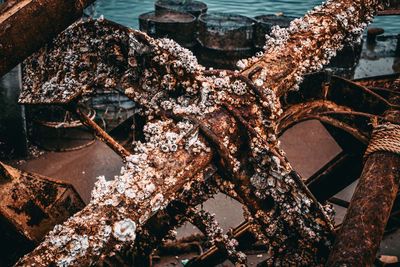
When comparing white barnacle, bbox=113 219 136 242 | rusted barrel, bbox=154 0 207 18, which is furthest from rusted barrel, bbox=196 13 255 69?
white barnacle, bbox=113 219 136 242

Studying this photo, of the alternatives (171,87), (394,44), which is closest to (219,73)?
(171,87)

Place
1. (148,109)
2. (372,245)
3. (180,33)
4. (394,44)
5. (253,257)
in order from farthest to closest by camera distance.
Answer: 1. (394,44)
2. (180,33)
3. (253,257)
4. (148,109)
5. (372,245)

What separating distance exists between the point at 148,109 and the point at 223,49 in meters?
5.11

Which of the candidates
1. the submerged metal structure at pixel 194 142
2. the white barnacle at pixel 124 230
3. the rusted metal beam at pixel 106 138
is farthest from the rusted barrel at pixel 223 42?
the white barnacle at pixel 124 230

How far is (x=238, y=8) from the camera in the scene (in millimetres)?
10742

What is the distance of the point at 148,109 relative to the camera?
3.84ft

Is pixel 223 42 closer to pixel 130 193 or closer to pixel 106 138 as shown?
pixel 106 138

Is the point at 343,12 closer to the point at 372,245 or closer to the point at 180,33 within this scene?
the point at 372,245

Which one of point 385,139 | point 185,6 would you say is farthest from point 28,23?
point 185,6

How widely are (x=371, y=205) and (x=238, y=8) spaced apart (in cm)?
1098

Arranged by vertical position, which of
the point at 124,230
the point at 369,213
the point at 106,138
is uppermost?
the point at 124,230

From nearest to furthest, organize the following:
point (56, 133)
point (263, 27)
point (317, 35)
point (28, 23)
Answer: point (28, 23) < point (317, 35) < point (56, 133) < point (263, 27)

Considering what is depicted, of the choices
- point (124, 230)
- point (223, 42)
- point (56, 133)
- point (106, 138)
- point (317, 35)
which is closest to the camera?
point (124, 230)

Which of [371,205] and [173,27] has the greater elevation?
[173,27]
